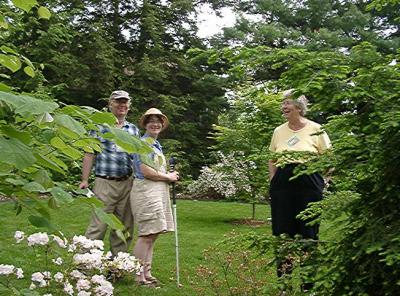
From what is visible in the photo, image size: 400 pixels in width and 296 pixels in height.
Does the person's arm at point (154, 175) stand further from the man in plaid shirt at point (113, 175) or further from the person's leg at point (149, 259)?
the person's leg at point (149, 259)

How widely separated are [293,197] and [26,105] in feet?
9.66

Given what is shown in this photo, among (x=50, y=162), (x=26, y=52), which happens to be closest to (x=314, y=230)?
(x=50, y=162)


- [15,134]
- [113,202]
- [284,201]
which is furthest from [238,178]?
[15,134]

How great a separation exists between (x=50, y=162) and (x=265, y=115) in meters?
4.12

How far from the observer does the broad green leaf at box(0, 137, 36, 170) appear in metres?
0.86

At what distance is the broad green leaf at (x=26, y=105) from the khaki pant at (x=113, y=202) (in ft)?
10.7

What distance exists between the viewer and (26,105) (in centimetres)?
87

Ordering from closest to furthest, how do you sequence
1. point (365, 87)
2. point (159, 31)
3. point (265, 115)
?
point (365, 87), point (265, 115), point (159, 31)

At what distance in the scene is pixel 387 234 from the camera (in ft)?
6.32

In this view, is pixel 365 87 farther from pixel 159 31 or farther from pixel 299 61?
pixel 159 31

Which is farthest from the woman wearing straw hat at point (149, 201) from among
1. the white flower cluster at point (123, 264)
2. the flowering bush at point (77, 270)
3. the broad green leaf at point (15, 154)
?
the broad green leaf at point (15, 154)

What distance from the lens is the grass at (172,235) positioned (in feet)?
14.2

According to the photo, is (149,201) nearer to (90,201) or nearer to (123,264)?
(123,264)

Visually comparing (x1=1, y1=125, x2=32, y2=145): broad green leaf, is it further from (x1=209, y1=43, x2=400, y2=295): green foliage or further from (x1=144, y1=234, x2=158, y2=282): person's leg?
(x1=144, y1=234, x2=158, y2=282): person's leg
